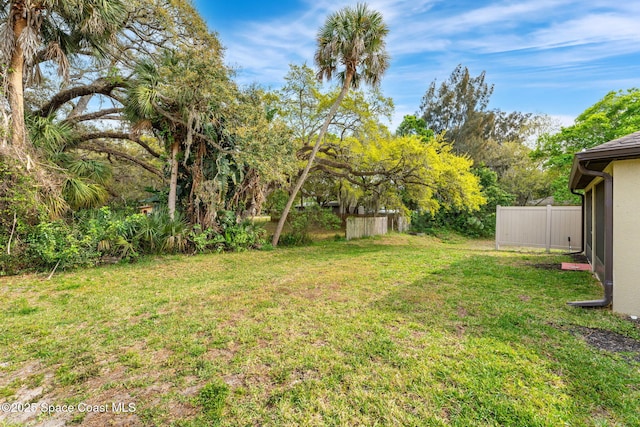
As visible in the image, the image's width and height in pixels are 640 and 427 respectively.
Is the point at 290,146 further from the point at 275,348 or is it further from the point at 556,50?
the point at 556,50

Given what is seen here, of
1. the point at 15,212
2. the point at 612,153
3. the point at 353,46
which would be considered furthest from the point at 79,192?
the point at 612,153

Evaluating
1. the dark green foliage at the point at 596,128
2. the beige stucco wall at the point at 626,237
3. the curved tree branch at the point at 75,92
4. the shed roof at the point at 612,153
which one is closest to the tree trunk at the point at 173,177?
the curved tree branch at the point at 75,92

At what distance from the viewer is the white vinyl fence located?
939cm

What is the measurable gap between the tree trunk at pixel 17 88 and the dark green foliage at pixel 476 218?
58.5 feet

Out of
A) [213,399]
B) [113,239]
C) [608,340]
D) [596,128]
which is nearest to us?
[213,399]

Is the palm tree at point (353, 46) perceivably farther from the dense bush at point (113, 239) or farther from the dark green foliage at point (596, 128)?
the dark green foliage at point (596, 128)

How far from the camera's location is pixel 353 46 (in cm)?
924

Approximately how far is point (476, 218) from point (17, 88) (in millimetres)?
20312

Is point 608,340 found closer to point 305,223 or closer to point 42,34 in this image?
point 305,223

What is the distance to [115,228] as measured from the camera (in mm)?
A: 6984

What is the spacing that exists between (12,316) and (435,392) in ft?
17.2

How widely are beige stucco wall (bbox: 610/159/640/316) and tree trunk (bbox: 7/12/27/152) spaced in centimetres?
1025

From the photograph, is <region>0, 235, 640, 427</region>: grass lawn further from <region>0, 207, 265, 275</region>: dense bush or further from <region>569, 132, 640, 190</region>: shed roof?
<region>569, 132, 640, 190</region>: shed roof

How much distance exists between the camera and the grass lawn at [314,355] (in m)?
2.01
